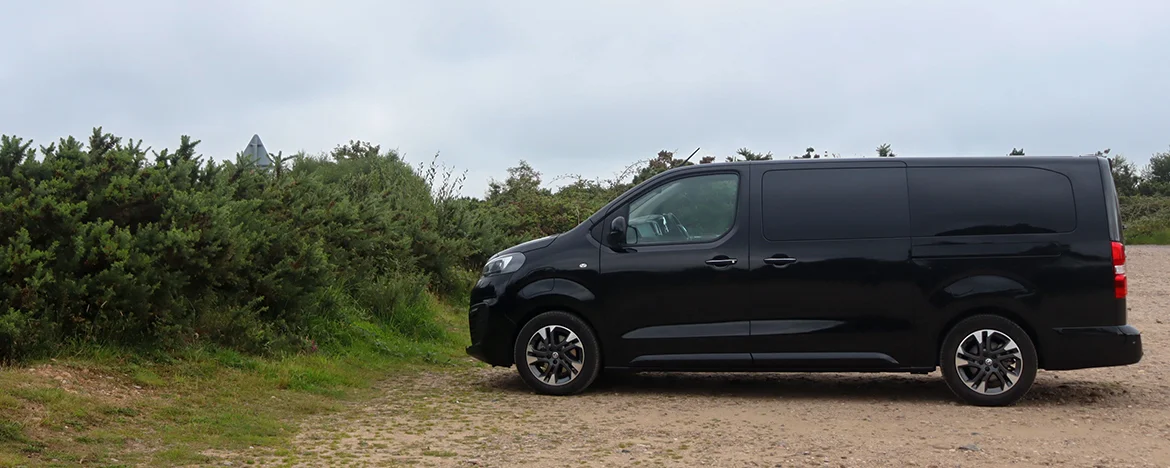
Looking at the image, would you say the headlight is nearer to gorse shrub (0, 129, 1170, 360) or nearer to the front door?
the front door

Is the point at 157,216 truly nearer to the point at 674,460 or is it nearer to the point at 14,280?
the point at 14,280

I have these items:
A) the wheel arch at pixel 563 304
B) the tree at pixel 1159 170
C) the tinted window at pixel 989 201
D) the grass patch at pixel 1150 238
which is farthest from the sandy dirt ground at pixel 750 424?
the tree at pixel 1159 170

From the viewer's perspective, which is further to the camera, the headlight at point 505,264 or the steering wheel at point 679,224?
the headlight at point 505,264

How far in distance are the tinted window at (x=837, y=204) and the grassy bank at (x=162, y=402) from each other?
12.6 feet

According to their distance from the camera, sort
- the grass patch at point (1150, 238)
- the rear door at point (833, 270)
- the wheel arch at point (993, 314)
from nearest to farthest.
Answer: the wheel arch at point (993, 314)
the rear door at point (833, 270)
the grass patch at point (1150, 238)

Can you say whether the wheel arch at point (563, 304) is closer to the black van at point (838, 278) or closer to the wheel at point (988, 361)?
the black van at point (838, 278)

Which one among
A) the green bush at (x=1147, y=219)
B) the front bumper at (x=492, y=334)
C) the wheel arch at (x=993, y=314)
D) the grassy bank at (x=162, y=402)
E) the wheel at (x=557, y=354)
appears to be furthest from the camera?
the green bush at (x=1147, y=219)

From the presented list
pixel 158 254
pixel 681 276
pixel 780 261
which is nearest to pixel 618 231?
pixel 681 276

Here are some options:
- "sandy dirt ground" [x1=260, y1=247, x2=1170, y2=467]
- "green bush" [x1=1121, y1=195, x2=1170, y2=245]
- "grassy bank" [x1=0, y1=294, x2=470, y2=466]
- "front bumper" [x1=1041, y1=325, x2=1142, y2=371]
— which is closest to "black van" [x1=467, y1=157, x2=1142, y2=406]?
"front bumper" [x1=1041, y1=325, x2=1142, y2=371]

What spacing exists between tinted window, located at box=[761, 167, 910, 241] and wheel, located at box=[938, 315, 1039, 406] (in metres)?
0.93

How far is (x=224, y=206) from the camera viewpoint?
10.1m

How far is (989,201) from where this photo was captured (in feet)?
29.7

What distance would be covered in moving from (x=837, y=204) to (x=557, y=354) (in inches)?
103

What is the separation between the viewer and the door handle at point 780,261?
9195 mm
